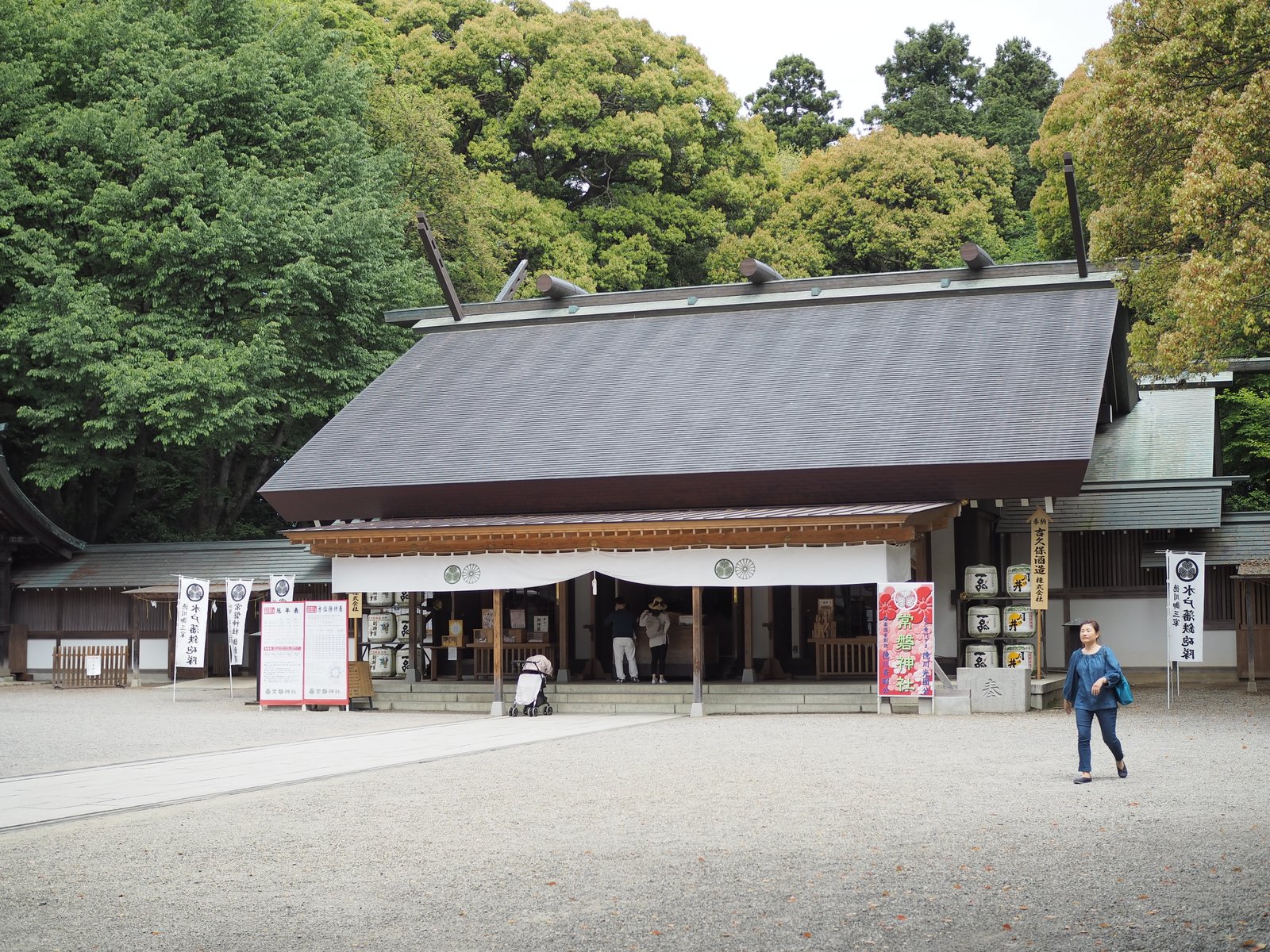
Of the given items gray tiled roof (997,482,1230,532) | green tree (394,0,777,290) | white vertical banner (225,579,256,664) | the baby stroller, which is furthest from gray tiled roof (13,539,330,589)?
green tree (394,0,777,290)

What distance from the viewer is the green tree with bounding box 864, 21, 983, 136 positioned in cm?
4481

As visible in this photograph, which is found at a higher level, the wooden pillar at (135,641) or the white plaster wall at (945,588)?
the white plaster wall at (945,588)

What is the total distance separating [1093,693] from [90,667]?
58.5 feet

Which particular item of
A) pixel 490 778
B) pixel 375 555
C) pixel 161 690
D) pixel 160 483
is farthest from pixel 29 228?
pixel 490 778

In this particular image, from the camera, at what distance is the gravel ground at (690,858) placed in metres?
5.44

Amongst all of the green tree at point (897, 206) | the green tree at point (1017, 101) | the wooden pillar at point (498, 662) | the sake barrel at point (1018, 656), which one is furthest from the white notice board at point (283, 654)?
the green tree at point (1017, 101)

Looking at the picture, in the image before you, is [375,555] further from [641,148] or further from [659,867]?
[641,148]

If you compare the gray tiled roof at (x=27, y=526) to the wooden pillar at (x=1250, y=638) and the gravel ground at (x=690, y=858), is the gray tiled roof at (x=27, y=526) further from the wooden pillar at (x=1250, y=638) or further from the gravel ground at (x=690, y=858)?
the wooden pillar at (x=1250, y=638)

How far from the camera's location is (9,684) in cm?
2345

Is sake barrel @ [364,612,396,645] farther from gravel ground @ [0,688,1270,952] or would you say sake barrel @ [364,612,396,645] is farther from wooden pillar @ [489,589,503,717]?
gravel ground @ [0,688,1270,952]

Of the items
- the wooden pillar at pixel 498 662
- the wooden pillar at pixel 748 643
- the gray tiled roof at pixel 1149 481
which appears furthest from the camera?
the gray tiled roof at pixel 1149 481

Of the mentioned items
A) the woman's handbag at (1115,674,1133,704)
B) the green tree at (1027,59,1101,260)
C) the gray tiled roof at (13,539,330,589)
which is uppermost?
the green tree at (1027,59,1101,260)

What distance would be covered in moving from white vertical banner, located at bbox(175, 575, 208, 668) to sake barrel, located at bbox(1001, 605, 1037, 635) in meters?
11.3

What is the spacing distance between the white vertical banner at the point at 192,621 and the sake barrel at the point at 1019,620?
36.9 ft
